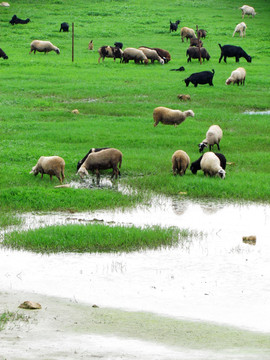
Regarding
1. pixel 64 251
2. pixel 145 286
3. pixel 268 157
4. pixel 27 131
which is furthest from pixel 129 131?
pixel 145 286

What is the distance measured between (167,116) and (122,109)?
3.41 metres

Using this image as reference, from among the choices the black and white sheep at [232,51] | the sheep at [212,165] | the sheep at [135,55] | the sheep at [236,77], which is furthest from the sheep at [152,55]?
the sheep at [212,165]

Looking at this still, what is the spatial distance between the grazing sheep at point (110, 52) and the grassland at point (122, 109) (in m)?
0.48

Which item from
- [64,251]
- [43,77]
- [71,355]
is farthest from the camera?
[43,77]

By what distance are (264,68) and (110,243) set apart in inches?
990

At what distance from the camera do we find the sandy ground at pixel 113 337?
7305mm

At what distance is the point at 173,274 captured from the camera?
10383 mm

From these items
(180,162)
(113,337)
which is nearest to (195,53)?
(180,162)

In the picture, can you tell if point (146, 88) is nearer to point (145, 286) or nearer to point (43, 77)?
point (43, 77)

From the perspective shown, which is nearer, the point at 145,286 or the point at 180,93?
the point at 145,286

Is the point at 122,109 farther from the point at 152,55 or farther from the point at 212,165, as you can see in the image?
the point at 152,55

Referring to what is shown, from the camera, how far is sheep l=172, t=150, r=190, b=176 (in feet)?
52.4

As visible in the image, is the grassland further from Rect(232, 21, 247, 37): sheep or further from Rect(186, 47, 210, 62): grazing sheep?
Rect(232, 21, 247, 37): sheep

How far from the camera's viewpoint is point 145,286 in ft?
32.3
